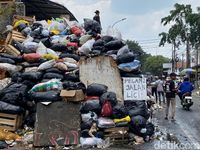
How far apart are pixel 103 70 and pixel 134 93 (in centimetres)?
103

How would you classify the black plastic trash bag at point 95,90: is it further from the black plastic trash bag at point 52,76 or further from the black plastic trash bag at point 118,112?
the black plastic trash bag at point 52,76

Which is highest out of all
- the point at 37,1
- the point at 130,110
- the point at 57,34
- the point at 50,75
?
the point at 37,1

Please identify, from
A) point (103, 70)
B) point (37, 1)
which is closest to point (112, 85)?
point (103, 70)

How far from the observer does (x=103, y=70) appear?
37.6 feet

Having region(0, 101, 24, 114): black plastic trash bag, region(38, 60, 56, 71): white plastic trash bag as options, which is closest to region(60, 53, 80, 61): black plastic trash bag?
region(38, 60, 56, 71): white plastic trash bag

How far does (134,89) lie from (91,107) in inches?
55.5

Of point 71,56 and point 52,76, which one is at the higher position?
point 71,56

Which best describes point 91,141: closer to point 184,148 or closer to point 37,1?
point 184,148

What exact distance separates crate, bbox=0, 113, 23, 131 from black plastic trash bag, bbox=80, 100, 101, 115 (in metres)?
1.65

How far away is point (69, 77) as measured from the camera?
11375 mm

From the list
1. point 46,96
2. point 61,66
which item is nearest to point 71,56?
point 61,66

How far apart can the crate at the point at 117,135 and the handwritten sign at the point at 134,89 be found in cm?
135

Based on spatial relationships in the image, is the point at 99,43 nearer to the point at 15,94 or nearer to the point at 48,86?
the point at 48,86

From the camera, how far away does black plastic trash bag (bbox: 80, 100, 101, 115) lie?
34.2ft
